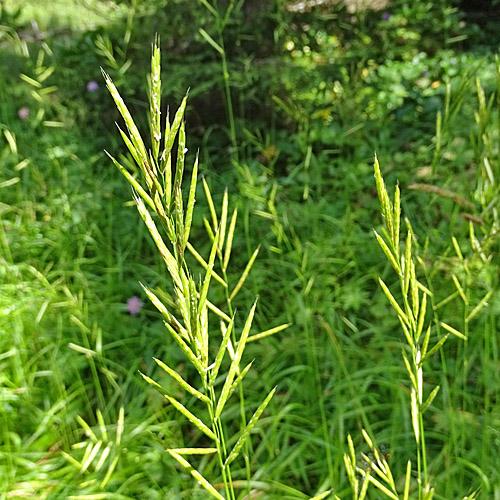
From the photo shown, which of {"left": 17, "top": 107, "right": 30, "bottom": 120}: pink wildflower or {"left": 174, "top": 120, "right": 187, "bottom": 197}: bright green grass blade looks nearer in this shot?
{"left": 174, "top": 120, "right": 187, "bottom": 197}: bright green grass blade

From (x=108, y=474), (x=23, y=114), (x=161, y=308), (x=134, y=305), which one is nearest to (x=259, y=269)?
(x=134, y=305)

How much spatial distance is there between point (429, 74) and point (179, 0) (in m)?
1.58

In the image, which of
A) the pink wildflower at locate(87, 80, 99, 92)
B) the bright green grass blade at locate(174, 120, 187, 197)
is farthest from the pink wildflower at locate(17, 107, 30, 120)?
the bright green grass blade at locate(174, 120, 187, 197)

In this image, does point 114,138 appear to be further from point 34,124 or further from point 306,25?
point 306,25

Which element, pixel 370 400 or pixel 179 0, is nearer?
pixel 370 400

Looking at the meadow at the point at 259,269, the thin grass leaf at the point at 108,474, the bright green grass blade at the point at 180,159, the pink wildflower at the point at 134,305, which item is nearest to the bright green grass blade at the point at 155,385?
Result: the meadow at the point at 259,269

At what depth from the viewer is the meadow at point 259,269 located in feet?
2.60

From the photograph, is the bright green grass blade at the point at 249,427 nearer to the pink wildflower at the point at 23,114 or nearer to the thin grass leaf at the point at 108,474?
the thin grass leaf at the point at 108,474

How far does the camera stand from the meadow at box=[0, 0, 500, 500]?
2.60 feet

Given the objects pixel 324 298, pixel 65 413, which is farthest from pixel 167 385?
pixel 324 298

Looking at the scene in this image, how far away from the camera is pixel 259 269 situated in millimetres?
2326

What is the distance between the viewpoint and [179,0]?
3.33m

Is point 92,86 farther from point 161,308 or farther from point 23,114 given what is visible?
point 161,308

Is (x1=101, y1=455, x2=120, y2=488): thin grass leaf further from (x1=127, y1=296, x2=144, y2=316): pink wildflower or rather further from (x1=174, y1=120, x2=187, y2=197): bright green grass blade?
(x1=174, y1=120, x2=187, y2=197): bright green grass blade
